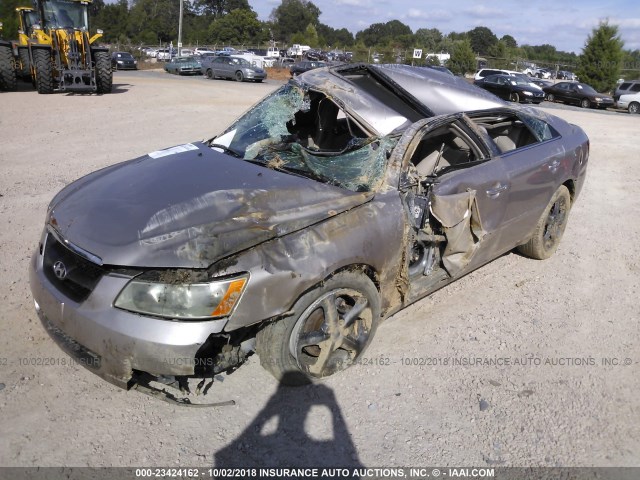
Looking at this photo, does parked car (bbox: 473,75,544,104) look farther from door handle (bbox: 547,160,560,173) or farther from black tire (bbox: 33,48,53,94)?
door handle (bbox: 547,160,560,173)

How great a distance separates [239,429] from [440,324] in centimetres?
177

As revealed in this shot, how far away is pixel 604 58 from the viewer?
33.8 metres

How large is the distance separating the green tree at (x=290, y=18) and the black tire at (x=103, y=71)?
78.7 meters

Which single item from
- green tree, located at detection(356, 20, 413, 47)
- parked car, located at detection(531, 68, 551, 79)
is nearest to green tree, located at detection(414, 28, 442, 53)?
green tree, located at detection(356, 20, 413, 47)

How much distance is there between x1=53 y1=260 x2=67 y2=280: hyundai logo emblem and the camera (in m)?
2.74

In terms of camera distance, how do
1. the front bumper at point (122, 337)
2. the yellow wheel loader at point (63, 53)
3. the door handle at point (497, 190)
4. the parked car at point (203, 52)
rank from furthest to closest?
the parked car at point (203, 52), the yellow wheel loader at point (63, 53), the door handle at point (497, 190), the front bumper at point (122, 337)

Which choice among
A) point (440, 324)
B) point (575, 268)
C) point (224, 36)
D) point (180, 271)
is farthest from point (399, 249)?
point (224, 36)

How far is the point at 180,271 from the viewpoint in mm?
2514

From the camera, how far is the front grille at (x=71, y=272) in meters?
2.60

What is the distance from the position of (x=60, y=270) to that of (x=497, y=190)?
118 inches

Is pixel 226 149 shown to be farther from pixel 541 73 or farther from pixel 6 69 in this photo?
pixel 541 73

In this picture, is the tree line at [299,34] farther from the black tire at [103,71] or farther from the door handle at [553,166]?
the door handle at [553,166]

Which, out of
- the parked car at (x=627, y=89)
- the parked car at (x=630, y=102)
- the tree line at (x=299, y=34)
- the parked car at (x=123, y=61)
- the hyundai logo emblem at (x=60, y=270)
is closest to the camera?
the hyundai logo emblem at (x=60, y=270)

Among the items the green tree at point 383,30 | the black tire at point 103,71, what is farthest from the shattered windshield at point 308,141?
the green tree at point 383,30
